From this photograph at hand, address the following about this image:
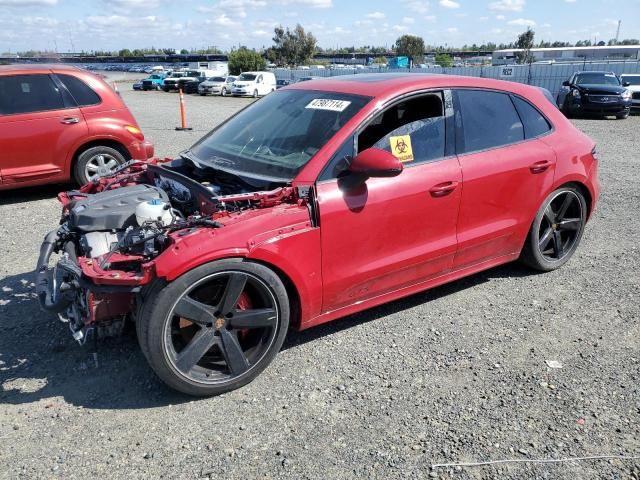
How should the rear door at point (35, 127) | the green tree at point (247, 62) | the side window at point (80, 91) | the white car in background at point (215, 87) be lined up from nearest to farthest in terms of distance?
the rear door at point (35, 127) < the side window at point (80, 91) < the white car in background at point (215, 87) < the green tree at point (247, 62)

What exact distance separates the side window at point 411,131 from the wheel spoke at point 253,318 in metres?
1.20

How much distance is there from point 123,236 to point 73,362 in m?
1.01

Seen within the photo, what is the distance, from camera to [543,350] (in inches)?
142

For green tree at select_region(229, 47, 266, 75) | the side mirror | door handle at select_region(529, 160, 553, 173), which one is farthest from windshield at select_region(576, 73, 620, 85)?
green tree at select_region(229, 47, 266, 75)

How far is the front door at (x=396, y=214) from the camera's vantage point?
3321 mm

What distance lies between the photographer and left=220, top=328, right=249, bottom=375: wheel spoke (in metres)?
3.06

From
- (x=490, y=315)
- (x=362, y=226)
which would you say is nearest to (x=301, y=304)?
(x=362, y=226)

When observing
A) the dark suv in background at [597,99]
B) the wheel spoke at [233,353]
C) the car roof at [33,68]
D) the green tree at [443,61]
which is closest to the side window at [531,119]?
the wheel spoke at [233,353]

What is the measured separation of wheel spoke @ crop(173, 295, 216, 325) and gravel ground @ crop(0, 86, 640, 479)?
505 mm

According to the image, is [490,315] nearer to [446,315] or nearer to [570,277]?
[446,315]

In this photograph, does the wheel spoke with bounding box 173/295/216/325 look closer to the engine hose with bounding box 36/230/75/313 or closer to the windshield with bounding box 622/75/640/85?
the engine hose with bounding box 36/230/75/313

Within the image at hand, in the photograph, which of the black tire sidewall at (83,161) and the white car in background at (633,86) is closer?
the black tire sidewall at (83,161)

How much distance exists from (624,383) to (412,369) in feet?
4.14

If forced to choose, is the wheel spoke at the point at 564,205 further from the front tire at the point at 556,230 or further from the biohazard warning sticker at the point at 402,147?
the biohazard warning sticker at the point at 402,147
